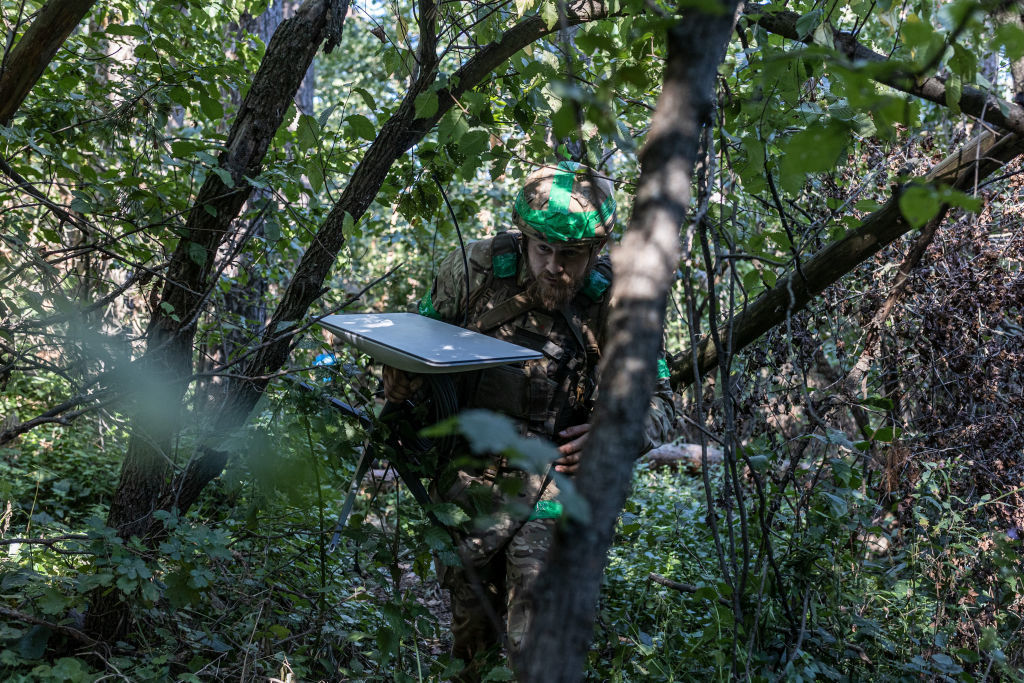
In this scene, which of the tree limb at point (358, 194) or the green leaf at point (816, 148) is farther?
the tree limb at point (358, 194)

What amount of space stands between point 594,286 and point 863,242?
1105mm

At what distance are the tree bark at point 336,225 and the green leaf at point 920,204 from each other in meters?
2.36

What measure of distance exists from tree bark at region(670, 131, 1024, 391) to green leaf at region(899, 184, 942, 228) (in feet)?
5.65

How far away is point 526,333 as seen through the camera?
3252 mm

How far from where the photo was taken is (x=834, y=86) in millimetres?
2664

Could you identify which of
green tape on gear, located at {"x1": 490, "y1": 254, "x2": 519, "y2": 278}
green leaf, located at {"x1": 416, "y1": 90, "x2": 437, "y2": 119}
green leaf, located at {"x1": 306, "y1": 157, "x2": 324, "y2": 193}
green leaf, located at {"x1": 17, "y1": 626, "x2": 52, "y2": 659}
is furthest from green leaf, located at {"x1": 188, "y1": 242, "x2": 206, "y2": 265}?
green leaf, located at {"x1": 17, "y1": 626, "x2": 52, "y2": 659}

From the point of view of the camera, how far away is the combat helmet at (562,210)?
301 cm

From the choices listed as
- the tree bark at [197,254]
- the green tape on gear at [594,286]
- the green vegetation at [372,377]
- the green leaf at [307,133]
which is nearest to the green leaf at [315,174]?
the green vegetation at [372,377]

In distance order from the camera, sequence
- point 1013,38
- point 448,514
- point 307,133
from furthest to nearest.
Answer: point 307,133 → point 448,514 → point 1013,38

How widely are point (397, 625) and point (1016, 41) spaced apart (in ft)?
7.93

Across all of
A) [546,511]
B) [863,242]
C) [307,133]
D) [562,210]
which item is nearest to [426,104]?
[307,133]

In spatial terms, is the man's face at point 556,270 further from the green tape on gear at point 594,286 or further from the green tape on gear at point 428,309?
the green tape on gear at point 428,309

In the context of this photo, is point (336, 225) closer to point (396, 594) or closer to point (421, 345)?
point (421, 345)

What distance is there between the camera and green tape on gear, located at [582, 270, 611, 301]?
10.7ft
